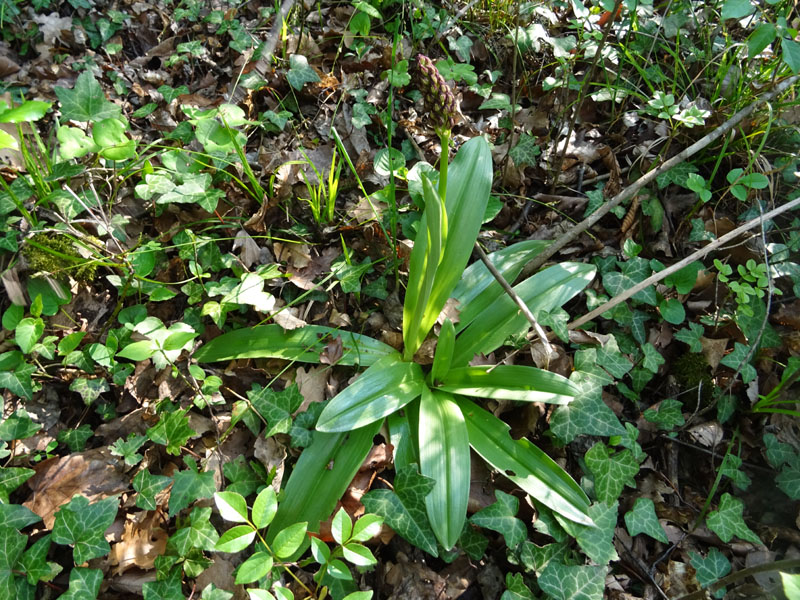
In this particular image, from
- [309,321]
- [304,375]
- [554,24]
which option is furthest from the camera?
[554,24]

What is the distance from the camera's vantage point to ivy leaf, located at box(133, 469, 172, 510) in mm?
1719

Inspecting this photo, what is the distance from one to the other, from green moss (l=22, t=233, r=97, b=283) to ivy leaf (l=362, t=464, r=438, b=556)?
1583mm

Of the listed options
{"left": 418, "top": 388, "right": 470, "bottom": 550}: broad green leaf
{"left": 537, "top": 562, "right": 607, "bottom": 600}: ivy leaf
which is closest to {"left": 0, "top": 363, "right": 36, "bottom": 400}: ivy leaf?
{"left": 418, "top": 388, "right": 470, "bottom": 550}: broad green leaf

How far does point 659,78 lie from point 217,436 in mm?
2852

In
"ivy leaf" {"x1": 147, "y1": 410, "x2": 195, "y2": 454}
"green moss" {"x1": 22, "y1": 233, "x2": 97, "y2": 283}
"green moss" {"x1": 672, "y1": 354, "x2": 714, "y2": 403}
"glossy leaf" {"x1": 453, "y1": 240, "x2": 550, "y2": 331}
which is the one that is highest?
"green moss" {"x1": 22, "y1": 233, "x2": 97, "y2": 283}

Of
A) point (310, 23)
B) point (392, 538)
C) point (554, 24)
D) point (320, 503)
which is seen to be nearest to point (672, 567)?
point (392, 538)

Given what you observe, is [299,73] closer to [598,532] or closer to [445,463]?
[445,463]

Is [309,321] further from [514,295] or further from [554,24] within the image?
[554,24]

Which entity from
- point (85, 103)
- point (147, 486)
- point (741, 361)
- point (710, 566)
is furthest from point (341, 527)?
point (85, 103)

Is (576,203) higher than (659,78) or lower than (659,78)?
lower

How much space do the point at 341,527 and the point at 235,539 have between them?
291mm

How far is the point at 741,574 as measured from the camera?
147 centimetres

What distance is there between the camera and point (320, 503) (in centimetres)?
177

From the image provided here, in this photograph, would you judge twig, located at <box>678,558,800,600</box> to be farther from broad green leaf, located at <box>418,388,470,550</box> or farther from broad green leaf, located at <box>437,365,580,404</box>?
broad green leaf, located at <box>418,388,470,550</box>
